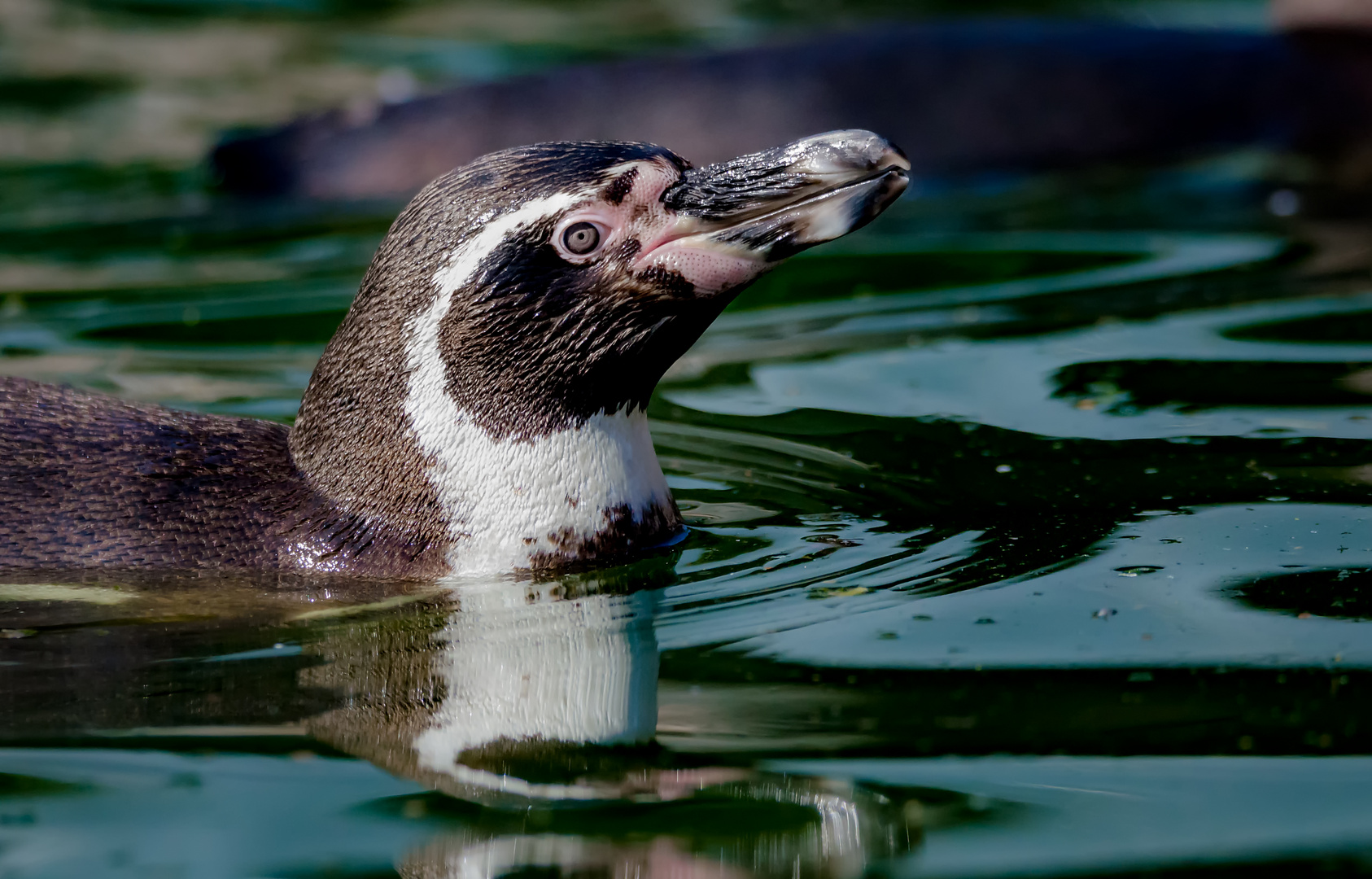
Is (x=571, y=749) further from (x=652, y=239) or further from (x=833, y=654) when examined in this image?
(x=652, y=239)

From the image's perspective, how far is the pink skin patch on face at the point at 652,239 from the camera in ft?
17.8

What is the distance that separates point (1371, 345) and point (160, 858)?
5.62 meters

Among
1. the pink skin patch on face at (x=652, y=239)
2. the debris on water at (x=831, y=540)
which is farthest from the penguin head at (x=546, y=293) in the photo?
the debris on water at (x=831, y=540)

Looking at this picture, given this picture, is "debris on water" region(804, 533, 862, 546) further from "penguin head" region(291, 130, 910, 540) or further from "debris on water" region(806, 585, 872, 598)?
"penguin head" region(291, 130, 910, 540)

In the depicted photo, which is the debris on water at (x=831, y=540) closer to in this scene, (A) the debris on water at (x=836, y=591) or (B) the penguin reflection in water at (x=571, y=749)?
(A) the debris on water at (x=836, y=591)

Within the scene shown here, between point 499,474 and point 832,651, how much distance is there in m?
1.20

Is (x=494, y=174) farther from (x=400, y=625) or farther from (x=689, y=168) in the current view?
(x=400, y=625)

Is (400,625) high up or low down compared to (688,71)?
down

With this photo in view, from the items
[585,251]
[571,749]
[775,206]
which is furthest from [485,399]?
[571,749]

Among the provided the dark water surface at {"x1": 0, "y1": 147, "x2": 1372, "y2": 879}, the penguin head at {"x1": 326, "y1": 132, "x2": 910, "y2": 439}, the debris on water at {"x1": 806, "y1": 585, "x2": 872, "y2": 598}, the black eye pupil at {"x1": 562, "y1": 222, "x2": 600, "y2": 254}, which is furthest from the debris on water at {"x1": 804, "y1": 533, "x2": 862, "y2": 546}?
the black eye pupil at {"x1": 562, "y1": 222, "x2": 600, "y2": 254}

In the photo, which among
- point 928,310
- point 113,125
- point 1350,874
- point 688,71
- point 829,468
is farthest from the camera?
point 113,125

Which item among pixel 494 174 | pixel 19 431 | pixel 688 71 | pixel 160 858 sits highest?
pixel 688 71

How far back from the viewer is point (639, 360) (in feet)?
18.4

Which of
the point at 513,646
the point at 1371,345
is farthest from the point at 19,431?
the point at 1371,345
